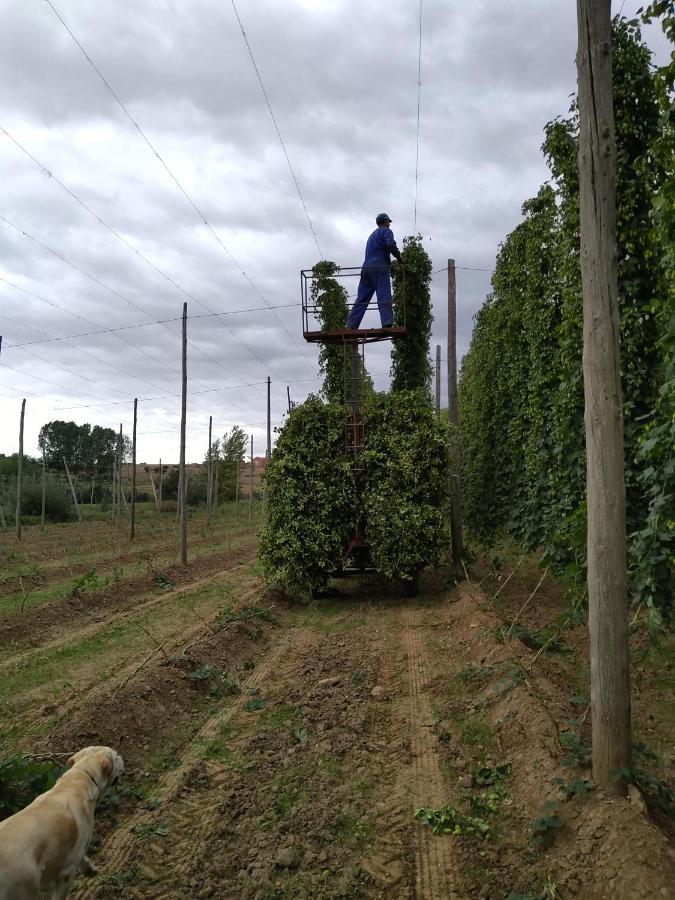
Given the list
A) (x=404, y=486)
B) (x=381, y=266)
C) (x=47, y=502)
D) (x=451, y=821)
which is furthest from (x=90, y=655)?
(x=47, y=502)

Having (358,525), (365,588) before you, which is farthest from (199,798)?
(365,588)

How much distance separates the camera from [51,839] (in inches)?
138

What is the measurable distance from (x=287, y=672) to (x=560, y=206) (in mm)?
8070

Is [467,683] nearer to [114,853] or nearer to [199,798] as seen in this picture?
[199,798]

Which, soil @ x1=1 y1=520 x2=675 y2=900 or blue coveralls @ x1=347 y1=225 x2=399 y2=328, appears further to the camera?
blue coveralls @ x1=347 y1=225 x2=399 y2=328

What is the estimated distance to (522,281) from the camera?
13117 mm

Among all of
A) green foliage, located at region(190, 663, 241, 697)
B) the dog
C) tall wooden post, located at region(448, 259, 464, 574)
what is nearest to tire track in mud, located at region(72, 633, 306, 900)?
the dog

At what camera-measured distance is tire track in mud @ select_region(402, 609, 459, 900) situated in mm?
4031

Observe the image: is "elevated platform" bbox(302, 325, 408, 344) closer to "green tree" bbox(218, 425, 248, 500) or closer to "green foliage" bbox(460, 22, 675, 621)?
"green foliage" bbox(460, 22, 675, 621)

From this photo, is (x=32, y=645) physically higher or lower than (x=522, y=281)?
lower

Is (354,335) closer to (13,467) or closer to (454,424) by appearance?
(454,424)

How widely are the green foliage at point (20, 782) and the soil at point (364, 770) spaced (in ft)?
1.72

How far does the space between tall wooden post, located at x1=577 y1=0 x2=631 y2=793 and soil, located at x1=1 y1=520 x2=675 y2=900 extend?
1.63ft

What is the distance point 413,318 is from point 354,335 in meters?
2.75
